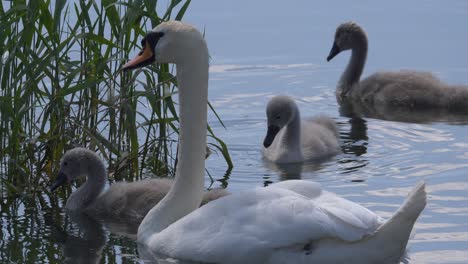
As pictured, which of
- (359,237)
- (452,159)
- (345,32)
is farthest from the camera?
(345,32)

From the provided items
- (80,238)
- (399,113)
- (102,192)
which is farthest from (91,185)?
(399,113)

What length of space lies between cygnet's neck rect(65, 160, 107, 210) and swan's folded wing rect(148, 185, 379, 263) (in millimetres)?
1697

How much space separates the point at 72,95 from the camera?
30.4 ft

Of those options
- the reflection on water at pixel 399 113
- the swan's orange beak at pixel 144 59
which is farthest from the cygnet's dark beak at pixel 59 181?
the reflection on water at pixel 399 113

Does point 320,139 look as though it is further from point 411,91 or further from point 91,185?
point 91,185

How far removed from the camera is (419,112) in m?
12.5

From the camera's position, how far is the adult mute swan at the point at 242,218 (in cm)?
696

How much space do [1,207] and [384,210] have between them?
8.22 feet

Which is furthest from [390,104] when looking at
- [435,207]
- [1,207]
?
[1,207]

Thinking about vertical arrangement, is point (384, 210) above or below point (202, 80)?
below

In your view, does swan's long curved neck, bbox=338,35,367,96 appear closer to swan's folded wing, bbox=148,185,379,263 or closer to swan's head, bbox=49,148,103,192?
swan's head, bbox=49,148,103,192

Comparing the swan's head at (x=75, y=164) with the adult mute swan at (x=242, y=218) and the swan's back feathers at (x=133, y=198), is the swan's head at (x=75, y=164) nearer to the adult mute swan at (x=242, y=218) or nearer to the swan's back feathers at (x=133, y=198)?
the swan's back feathers at (x=133, y=198)

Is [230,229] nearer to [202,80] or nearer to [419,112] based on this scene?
[202,80]

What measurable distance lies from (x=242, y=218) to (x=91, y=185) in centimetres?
222
